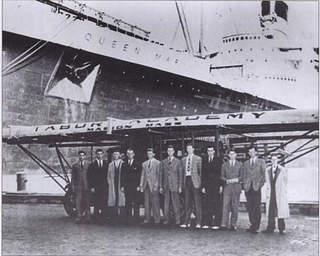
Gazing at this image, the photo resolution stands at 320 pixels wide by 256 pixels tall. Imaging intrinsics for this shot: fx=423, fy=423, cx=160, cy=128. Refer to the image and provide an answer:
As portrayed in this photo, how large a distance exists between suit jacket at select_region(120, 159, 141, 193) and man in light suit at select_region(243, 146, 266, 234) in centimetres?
79

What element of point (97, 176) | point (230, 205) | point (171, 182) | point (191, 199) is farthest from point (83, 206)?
point (230, 205)

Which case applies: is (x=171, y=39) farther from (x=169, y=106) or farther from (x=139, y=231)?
(x=139, y=231)

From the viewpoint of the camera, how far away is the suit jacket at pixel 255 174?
2805mm

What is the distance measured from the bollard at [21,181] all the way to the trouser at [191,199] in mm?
1187

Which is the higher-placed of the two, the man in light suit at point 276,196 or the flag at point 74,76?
the flag at point 74,76

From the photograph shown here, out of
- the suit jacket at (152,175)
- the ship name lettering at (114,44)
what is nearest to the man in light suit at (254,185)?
the suit jacket at (152,175)

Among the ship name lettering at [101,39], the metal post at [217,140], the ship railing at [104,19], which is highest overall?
the ship railing at [104,19]

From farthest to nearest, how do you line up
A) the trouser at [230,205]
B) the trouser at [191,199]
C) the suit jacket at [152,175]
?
the suit jacket at [152,175] < the trouser at [191,199] < the trouser at [230,205]

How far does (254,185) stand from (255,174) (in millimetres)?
73

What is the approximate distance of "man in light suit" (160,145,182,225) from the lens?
9.89 ft

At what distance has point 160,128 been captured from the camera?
3.07m

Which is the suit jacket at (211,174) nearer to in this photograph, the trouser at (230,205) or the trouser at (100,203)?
the trouser at (230,205)

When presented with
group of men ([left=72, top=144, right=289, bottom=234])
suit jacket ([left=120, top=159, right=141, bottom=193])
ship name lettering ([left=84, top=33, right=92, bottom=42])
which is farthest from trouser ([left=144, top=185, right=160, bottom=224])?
ship name lettering ([left=84, top=33, right=92, bottom=42])

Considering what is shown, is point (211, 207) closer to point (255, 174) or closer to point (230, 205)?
point (230, 205)
